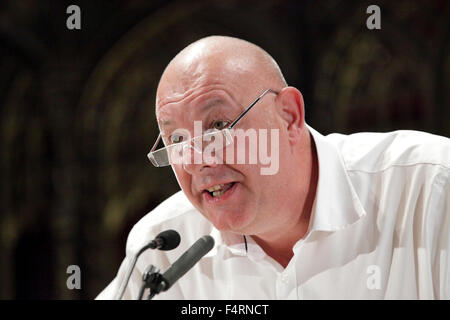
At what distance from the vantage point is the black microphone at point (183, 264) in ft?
5.43

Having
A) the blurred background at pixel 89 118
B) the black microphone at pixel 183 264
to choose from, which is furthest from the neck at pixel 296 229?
the blurred background at pixel 89 118

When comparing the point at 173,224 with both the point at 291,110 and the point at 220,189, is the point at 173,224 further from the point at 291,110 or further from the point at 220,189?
the point at 291,110

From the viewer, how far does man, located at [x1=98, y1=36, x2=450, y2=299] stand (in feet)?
6.54

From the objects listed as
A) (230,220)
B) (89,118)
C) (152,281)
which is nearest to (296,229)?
(230,220)

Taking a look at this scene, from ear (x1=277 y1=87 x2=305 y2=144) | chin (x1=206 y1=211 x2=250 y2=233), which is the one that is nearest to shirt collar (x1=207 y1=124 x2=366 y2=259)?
ear (x1=277 y1=87 x2=305 y2=144)

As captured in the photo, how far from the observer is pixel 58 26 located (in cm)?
387

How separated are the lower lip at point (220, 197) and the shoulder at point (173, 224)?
0.49m

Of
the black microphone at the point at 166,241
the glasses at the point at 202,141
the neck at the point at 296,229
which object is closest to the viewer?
the black microphone at the point at 166,241

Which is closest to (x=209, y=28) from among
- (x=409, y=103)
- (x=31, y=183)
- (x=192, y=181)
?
(x=409, y=103)

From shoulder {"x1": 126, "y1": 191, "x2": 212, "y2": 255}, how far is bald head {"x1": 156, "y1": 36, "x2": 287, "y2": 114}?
62 centimetres

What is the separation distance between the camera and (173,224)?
2.52 metres

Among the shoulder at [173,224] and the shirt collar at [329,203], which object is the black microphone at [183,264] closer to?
the shirt collar at [329,203]

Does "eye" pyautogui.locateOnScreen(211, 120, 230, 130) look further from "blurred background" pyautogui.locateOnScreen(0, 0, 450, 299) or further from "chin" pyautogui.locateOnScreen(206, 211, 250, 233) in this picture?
"blurred background" pyautogui.locateOnScreen(0, 0, 450, 299)

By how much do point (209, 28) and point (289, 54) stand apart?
648mm
